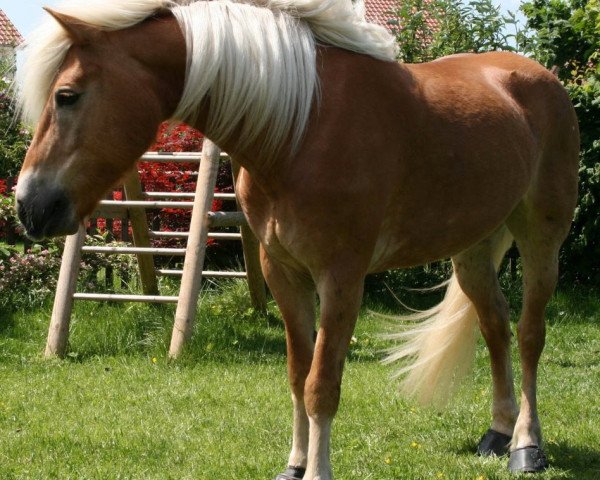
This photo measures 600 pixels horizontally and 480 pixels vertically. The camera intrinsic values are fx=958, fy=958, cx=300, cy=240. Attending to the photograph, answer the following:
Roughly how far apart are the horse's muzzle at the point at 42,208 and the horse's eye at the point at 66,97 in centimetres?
27

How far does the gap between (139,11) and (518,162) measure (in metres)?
1.78

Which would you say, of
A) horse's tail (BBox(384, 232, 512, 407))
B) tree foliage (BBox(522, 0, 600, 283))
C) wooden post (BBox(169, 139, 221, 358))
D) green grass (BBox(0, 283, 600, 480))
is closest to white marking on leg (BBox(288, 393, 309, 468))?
green grass (BBox(0, 283, 600, 480))

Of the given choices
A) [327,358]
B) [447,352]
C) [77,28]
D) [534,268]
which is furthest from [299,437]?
[77,28]

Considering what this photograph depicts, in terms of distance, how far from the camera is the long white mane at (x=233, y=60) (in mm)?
3211

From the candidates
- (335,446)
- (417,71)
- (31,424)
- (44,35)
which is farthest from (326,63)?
(31,424)

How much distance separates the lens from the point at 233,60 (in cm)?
331

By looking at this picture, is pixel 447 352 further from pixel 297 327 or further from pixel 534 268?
pixel 297 327

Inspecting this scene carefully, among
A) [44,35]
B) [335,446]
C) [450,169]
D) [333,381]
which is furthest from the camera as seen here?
[335,446]

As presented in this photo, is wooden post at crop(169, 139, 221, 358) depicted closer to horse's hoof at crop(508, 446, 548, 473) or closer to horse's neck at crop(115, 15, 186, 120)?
horse's hoof at crop(508, 446, 548, 473)

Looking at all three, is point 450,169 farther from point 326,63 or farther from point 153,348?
point 153,348

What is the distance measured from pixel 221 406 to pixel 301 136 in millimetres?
2509

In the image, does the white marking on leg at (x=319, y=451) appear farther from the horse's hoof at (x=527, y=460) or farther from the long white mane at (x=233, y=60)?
the horse's hoof at (x=527, y=460)

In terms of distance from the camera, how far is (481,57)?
4684 millimetres

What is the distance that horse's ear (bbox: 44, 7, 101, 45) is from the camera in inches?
123
